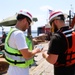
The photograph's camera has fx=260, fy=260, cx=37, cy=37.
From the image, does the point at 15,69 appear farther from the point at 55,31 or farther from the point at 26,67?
the point at 55,31

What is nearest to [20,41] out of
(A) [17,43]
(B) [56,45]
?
(A) [17,43]

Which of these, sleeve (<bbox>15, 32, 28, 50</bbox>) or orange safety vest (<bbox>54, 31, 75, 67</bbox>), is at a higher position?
sleeve (<bbox>15, 32, 28, 50</bbox>)

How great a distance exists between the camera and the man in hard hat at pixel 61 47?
347cm

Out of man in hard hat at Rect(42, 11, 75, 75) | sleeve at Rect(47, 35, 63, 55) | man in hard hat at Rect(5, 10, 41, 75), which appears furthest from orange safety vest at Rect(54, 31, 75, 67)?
man in hard hat at Rect(5, 10, 41, 75)

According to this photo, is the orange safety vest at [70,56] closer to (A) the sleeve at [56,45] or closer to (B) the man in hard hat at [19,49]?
(A) the sleeve at [56,45]

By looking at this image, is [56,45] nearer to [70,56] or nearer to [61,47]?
[61,47]

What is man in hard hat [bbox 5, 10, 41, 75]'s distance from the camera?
346 cm

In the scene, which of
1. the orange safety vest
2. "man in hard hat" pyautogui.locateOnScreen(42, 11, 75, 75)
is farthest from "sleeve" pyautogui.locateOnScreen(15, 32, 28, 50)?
the orange safety vest

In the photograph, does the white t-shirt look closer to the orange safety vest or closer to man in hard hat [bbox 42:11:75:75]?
man in hard hat [bbox 42:11:75:75]

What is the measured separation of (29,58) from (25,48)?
0.18m

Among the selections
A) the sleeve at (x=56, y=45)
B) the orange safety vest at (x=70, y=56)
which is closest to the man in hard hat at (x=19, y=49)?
the sleeve at (x=56, y=45)

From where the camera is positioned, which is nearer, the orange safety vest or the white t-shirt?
the white t-shirt

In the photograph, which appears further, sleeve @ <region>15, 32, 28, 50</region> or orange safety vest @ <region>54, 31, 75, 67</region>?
orange safety vest @ <region>54, 31, 75, 67</region>

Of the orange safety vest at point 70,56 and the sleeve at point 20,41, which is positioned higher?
the sleeve at point 20,41
